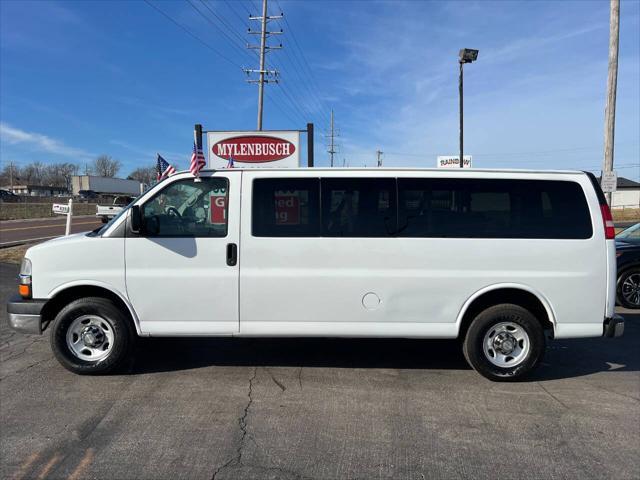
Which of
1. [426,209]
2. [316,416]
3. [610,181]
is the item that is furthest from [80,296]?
[610,181]

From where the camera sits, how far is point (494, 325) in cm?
452

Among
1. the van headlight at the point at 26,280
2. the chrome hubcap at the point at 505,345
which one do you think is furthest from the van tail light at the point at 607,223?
the van headlight at the point at 26,280

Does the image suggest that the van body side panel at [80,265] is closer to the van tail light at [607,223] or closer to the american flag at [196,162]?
the american flag at [196,162]

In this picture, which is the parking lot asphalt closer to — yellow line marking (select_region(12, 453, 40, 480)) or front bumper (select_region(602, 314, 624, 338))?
yellow line marking (select_region(12, 453, 40, 480))

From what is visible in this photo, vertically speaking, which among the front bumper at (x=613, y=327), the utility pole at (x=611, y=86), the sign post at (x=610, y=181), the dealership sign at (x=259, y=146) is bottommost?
the front bumper at (x=613, y=327)

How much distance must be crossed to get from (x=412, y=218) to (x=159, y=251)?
8.25ft

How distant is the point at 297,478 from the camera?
2.93m

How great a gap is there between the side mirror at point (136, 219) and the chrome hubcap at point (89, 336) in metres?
0.99

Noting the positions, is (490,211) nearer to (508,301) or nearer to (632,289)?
(508,301)

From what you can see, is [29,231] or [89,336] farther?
[29,231]

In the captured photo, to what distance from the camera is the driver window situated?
4.51 meters

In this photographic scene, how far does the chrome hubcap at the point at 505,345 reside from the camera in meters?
4.54

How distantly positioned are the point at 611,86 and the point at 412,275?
42.0 feet

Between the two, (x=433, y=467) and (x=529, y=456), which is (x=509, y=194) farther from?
(x=433, y=467)
